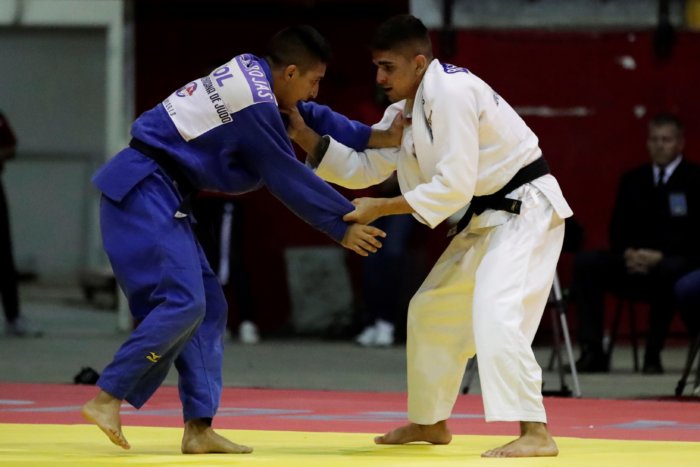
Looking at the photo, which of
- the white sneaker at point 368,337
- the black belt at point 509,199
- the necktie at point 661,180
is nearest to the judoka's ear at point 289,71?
the black belt at point 509,199

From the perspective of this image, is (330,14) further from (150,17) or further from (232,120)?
(232,120)

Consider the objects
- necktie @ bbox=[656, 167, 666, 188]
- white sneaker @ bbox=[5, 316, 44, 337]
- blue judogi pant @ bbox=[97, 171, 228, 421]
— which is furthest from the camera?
white sneaker @ bbox=[5, 316, 44, 337]

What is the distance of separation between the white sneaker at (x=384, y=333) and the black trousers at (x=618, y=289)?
170cm

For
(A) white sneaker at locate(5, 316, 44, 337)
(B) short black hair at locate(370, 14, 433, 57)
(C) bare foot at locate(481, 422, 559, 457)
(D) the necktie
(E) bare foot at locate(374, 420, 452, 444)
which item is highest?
(B) short black hair at locate(370, 14, 433, 57)

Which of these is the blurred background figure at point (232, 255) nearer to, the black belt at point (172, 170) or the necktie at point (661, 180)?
the necktie at point (661, 180)

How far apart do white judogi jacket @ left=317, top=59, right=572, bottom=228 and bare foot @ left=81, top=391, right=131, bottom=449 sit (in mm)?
1126

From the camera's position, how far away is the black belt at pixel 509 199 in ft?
16.0

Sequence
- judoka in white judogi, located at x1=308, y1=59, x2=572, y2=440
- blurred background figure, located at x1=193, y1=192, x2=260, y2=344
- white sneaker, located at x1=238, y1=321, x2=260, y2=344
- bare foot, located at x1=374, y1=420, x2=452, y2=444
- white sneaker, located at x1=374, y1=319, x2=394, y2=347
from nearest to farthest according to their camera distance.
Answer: judoka in white judogi, located at x1=308, y1=59, x2=572, y2=440
bare foot, located at x1=374, y1=420, x2=452, y2=444
white sneaker, located at x1=374, y1=319, x2=394, y2=347
blurred background figure, located at x1=193, y1=192, x2=260, y2=344
white sneaker, located at x1=238, y1=321, x2=260, y2=344

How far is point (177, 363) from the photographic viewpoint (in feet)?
15.8

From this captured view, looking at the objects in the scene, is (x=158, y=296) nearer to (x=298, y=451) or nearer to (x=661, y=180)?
(x=298, y=451)

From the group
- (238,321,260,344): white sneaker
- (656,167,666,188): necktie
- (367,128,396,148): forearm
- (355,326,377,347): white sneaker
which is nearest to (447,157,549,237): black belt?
(367,128,396,148): forearm

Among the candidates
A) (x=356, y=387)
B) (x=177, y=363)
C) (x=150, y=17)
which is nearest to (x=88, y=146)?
(x=150, y=17)

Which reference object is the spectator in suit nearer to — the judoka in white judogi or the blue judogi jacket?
the judoka in white judogi

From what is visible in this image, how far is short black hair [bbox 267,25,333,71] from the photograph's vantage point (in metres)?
4.86
